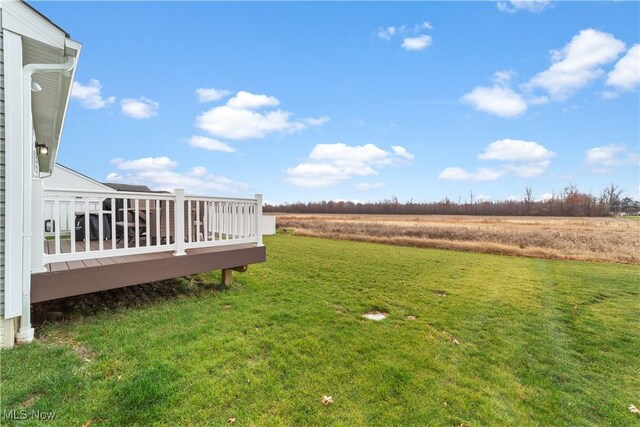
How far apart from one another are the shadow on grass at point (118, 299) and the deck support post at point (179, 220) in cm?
117

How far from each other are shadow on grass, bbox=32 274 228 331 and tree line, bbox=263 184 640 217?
4941 centimetres

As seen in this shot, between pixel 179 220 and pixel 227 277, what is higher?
pixel 179 220

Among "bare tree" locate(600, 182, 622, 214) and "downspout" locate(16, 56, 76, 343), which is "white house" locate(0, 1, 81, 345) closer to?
"downspout" locate(16, 56, 76, 343)

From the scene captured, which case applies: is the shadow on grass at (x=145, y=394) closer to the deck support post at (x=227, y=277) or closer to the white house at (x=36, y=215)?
the white house at (x=36, y=215)

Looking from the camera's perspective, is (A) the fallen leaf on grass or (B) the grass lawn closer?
(B) the grass lawn

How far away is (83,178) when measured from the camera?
1714 centimetres

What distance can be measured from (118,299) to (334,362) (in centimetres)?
406

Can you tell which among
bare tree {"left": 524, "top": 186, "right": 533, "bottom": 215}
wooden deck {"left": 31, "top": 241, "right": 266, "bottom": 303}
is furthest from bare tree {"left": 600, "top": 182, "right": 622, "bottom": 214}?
wooden deck {"left": 31, "top": 241, "right": 266, "bottom": 303}

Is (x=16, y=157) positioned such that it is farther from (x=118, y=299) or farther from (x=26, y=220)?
(x=118, y=299)

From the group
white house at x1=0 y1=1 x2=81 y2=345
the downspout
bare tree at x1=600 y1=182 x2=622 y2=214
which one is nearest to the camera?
white house at x1=0 y1=1 x2=81 y2=345

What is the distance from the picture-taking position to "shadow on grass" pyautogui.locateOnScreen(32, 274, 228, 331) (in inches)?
162

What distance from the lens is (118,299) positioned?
194 inches

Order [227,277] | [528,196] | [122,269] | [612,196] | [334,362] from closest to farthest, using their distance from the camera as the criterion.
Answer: [334,362] < [122,269] < [227,277] < [612,196] < [528,196]

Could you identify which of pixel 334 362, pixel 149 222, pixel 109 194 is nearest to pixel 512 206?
pixel 334 362
